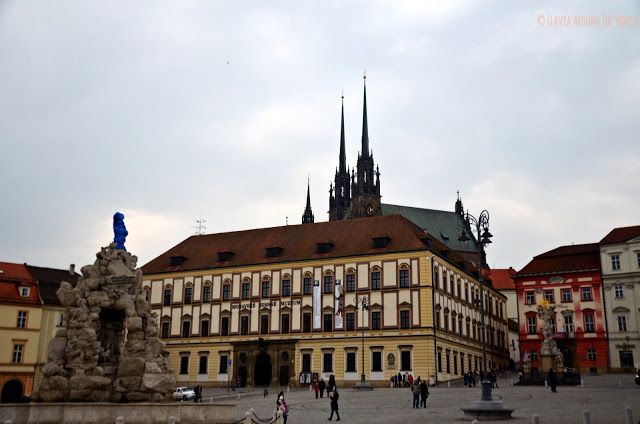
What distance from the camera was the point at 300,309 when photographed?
212 ft

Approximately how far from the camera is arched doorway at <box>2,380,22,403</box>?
60.8m

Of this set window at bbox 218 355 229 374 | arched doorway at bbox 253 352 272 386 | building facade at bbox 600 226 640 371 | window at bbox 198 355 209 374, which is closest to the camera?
arched doorway at bbox 253 352 272 386

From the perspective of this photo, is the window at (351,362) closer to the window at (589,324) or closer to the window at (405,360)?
the window at (405,360)

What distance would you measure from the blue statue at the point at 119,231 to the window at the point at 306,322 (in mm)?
36740

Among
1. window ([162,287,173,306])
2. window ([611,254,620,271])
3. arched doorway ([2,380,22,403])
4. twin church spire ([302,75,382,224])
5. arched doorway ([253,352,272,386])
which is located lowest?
arched doorway ([2,380,22,403])

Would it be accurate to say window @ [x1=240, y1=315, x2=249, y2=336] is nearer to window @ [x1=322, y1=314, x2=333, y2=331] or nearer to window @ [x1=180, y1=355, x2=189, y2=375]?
window @ [x1=180, y1=355, x2=189, y2=375]

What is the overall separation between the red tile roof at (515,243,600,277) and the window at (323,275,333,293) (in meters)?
23.0

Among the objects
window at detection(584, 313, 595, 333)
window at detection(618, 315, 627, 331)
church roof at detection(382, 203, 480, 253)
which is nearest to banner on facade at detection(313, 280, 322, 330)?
window at detection(584, 313, 595, 333)

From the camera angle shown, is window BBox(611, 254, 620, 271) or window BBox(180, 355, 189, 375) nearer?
window BBox(180, 355, 189, 375)

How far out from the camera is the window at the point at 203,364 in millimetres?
67625

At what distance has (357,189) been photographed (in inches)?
4865

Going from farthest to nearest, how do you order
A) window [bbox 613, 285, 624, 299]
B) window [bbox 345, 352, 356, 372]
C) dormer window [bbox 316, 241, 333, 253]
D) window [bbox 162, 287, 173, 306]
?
window [bbox 162, 287, 173, 306] < window [bbox 613, 285, 624, 299] < dormer window [bbox 316, 241, 333, 253] < window [bbox 345, 352, 356, 372]

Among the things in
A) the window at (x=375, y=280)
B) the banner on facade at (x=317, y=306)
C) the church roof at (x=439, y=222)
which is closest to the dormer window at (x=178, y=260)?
the banner on facade at (x=317, y=306)

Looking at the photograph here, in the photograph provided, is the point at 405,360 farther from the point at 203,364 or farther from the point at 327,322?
the point at 203,364
